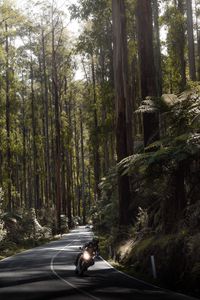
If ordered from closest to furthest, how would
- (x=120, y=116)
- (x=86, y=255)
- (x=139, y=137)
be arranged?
(x=86, y=255) → (x=120, y=116) → (x=139, y=137)

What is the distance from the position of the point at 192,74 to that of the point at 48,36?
1084 inches

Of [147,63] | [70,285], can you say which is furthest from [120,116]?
[70,285]

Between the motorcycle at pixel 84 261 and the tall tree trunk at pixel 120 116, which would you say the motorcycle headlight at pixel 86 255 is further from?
the tall tree trunk at pixel 120 116

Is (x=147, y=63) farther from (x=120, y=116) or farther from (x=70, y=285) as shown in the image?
(x=70, y=285)

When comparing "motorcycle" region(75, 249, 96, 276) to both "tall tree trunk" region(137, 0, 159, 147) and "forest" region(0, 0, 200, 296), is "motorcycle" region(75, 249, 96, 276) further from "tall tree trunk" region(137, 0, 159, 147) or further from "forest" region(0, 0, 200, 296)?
"tall tree trunk" region(137, 0, 159, 147)

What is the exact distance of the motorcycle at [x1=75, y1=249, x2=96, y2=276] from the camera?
55.6 feet

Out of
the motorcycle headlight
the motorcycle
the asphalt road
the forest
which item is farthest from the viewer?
the motorcycle headlight

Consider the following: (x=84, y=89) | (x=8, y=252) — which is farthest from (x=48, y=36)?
(x=8, y=252)

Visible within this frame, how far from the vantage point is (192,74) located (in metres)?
27.1

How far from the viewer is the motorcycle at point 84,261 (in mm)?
16938

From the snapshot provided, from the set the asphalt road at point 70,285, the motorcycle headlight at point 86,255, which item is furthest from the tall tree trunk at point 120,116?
the motorcycle headlight at point 86,255

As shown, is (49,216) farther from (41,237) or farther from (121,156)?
(121,156)

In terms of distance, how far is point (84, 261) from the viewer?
17.2 meters

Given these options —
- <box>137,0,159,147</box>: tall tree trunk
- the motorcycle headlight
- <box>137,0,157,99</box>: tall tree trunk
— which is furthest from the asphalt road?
<box>137,0,157,99</box>: tall tree trunk
